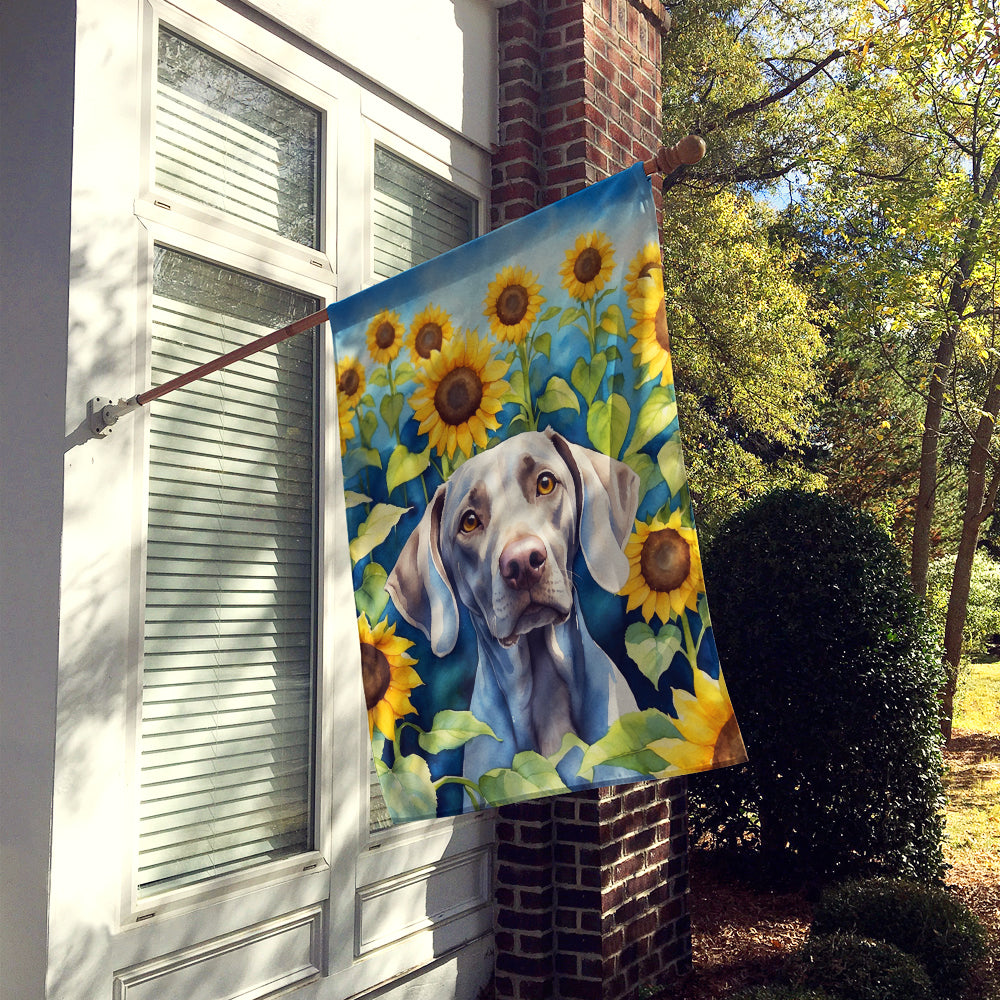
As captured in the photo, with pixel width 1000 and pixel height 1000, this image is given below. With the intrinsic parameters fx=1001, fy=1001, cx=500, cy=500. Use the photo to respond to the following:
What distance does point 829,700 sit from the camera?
5684 mm

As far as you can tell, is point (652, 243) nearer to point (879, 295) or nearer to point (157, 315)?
point (157, 315)

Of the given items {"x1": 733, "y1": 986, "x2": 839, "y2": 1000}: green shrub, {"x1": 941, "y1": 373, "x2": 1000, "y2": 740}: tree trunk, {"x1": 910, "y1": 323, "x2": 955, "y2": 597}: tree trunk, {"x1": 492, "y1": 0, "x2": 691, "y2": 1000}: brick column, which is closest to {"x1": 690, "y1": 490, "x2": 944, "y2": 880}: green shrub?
{"x1": 492, "y1": 0, "x2": 691, "y2": 1000}: brick column

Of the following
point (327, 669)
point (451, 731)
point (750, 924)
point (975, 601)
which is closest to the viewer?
point (451, 731)

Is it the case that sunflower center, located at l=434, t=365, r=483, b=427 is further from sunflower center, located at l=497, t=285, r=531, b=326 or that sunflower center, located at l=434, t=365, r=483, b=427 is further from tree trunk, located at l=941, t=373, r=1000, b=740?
tree trunk, located at l=941, t=373, r=1000, b=740

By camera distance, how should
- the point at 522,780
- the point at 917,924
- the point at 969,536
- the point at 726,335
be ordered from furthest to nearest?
the point at 726,335, the point at 969,536, the point at 917,924, the point at 522,780

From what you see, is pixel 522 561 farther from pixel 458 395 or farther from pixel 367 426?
pixel 367 426

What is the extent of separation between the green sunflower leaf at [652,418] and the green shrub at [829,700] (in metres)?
3.84

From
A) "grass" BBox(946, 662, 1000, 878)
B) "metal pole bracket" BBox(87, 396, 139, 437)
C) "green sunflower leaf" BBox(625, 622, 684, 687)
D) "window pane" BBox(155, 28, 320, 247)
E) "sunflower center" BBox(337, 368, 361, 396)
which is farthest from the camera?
"grass" BBox(946, 662, 1000, 878)

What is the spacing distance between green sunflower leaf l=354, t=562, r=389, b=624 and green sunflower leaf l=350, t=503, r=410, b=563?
0.05 meters

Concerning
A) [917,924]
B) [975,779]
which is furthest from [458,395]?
[975,779]

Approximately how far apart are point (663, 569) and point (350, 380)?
39.7 inches

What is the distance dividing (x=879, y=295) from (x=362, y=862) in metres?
7.11

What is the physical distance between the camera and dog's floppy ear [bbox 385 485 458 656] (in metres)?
2.55

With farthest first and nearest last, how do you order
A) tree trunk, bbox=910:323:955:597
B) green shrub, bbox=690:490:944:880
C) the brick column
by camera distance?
tree trunk, bbox=910:323:955:597, green shrub, bbox=690:490:944:880, the brick column
